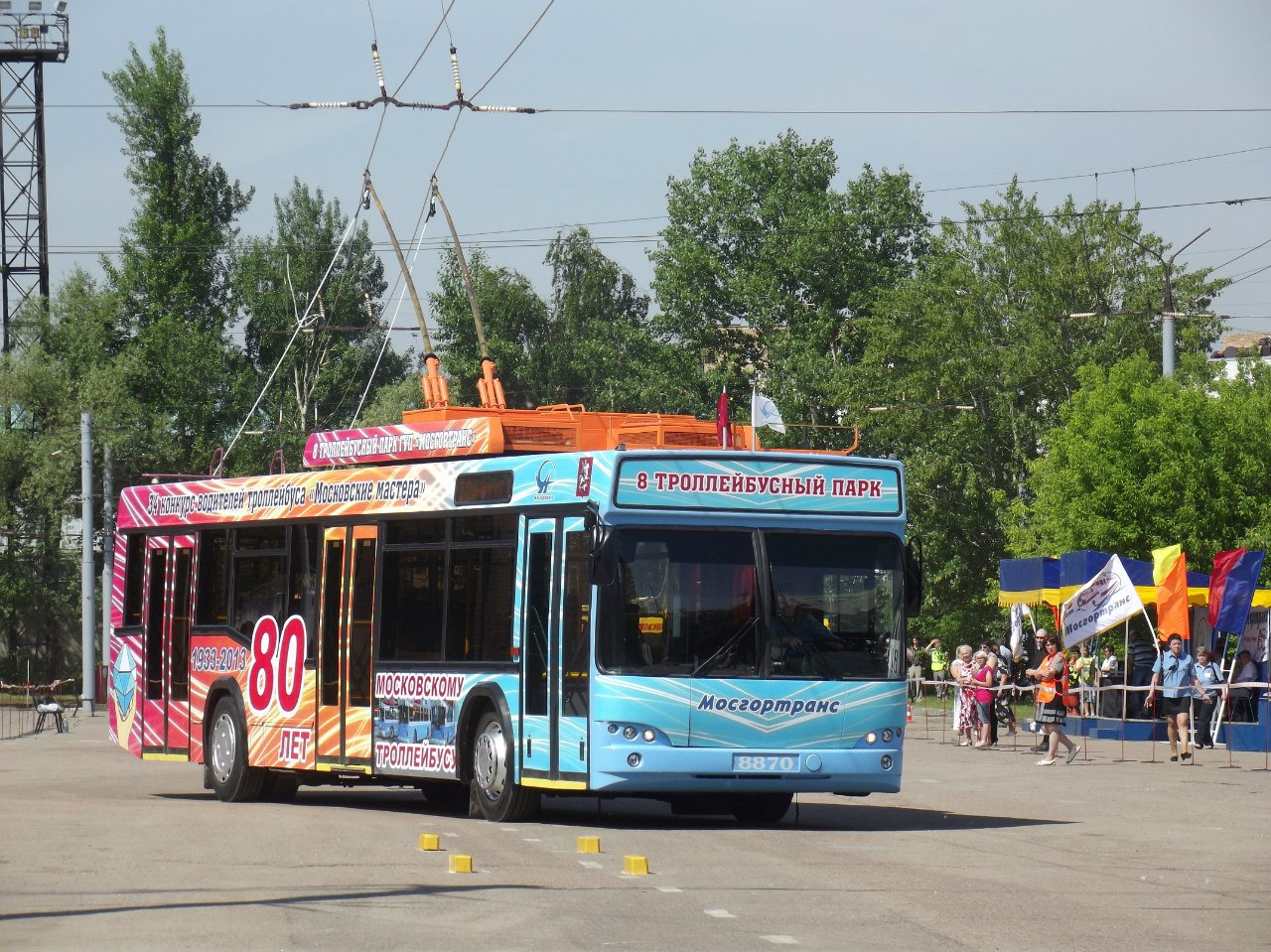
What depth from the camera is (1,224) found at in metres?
58.3

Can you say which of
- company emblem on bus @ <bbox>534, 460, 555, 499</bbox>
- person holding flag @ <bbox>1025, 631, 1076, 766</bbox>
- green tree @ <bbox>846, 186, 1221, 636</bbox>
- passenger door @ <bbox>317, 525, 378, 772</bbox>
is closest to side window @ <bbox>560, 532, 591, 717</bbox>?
company emblem on bus @ <bbox>534, 460, 555, 499</bbox>

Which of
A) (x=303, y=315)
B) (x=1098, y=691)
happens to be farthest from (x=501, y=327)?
(x=1098, y=691)

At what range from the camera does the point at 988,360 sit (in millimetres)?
61781

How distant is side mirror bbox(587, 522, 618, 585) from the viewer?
14578 millimetres

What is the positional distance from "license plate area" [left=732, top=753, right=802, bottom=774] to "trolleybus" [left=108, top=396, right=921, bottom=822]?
0.01 meters

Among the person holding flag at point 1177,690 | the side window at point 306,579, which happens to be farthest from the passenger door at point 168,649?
the person holding flag at point 1177,690

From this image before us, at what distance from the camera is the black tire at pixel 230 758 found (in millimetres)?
19047

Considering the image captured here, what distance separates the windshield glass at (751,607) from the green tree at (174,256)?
55.3 m

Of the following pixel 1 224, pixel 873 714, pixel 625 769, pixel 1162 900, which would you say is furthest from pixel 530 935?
pixel 1 224

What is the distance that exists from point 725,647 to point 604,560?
1.14m

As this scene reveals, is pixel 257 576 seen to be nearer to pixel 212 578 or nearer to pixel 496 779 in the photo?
pixel 212 578

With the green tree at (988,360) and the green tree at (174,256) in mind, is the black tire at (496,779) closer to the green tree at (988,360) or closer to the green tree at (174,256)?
the green tree at (988,360)

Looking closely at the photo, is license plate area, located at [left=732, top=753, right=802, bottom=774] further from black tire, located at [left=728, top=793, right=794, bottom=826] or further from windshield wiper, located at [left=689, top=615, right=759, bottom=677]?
black tire, located at [left=728, top=793, right=794, bottom=826]

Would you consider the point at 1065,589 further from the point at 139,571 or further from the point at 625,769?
the point at 625,769
